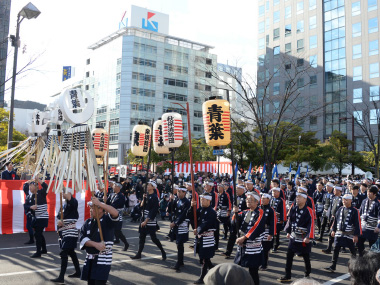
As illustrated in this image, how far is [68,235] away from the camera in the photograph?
7.19m

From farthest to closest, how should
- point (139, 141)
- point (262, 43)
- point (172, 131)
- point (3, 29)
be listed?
point (262, 43) → point (139, 141) → point (172, 131) → point (3, 29)

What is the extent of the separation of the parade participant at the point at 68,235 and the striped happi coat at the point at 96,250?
5.45 ft

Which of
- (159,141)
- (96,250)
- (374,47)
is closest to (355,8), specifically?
(374,47)

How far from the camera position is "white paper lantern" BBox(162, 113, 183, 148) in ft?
44.4

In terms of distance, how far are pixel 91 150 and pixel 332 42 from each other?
49.7 meters

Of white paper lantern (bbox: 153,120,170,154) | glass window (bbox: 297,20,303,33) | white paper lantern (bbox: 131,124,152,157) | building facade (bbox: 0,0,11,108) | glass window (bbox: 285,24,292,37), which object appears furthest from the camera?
glass window (bbox: 285,24,292,37)

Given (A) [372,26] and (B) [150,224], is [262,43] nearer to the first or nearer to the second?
(A) [372,26]

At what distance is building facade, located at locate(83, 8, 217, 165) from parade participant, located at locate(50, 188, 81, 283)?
46193mm

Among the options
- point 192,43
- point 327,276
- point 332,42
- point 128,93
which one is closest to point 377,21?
point 332,42

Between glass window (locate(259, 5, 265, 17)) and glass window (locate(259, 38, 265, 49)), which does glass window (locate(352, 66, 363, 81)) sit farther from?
glass window (locate(259, 5, 265, 17))

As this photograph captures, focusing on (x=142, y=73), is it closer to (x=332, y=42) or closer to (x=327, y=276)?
(x=332, y=42)

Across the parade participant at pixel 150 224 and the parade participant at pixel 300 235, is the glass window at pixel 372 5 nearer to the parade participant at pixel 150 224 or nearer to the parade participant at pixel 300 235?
the parade participant at pixel 300 235

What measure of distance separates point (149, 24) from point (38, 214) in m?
55.2

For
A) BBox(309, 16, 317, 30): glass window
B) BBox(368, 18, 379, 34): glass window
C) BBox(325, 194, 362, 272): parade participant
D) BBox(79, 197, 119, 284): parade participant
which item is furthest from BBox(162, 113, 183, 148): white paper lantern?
BBox(309, 16, 317, 30): glass window
